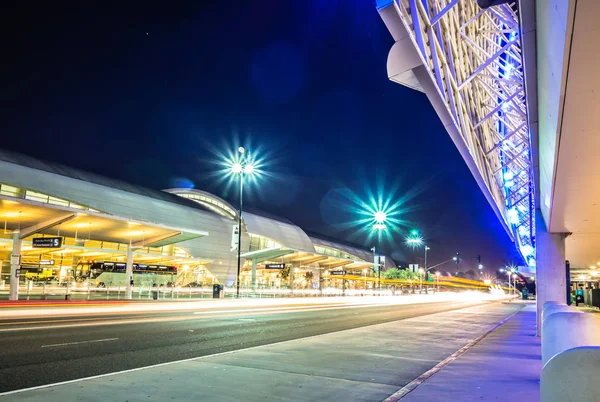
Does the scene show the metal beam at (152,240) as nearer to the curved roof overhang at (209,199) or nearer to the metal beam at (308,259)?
the metal beam at (308,259)

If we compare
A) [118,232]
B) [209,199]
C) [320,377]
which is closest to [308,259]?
Result: [209,199]

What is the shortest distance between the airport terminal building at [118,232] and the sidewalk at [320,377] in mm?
22614

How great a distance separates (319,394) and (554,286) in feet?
49.0

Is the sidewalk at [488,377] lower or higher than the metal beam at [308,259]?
lower

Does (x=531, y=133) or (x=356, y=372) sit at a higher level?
(x=531, y=133)

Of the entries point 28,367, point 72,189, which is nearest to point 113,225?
point 72,189

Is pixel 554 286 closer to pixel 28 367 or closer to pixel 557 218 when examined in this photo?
A: pixel 557 218

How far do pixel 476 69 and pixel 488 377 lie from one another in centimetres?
792

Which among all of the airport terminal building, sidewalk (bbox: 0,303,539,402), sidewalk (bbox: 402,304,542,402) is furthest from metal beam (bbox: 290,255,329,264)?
sidewalk (bbox: 0,303,539,402)

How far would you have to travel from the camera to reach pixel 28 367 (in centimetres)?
859

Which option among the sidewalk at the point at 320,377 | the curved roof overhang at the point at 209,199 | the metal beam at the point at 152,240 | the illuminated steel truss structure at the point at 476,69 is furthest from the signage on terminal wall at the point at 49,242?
the curved roof overhang at the point at 209,199

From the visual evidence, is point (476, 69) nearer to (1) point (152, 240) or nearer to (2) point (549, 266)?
(2) point (549, 266)

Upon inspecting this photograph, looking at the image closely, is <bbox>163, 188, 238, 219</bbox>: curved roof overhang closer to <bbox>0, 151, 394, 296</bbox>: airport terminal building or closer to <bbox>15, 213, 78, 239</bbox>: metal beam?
<bbox>0, 151, 394, 296</bbox>: airport terminal building

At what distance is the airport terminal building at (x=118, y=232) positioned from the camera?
31.0 m
